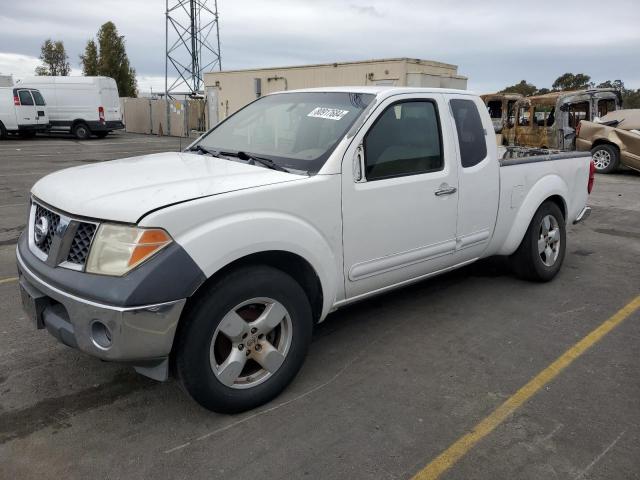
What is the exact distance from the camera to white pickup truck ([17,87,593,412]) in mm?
2562

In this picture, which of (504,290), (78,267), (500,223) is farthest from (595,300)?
(78,267)

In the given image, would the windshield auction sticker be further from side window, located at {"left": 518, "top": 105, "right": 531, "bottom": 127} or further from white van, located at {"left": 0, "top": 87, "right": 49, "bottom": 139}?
white van, located at {"left": 0, "top": 87, "right": 49, "bottom": 139}

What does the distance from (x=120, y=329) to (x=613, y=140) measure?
14.2m

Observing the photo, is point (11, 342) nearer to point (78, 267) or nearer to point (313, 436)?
point (78, 267)

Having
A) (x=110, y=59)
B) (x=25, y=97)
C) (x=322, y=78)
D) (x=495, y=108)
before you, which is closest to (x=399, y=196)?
(x=495, y=108)

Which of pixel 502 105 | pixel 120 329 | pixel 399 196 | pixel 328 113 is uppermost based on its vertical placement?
pixel 502 105

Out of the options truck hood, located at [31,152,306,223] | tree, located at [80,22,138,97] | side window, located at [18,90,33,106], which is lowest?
truck hood, located at [31,152,306,223]

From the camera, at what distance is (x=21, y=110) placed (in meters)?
21.6

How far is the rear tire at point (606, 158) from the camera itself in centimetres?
1388

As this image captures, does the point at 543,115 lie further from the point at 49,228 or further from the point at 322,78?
the point at 49,228

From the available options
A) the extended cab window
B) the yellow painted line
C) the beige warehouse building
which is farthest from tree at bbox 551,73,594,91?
the yellow painted line

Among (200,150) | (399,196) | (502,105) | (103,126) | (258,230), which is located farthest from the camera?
(103,126)

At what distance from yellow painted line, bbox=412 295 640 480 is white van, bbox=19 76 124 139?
23000 millimetres

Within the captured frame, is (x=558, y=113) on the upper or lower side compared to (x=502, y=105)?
lower
